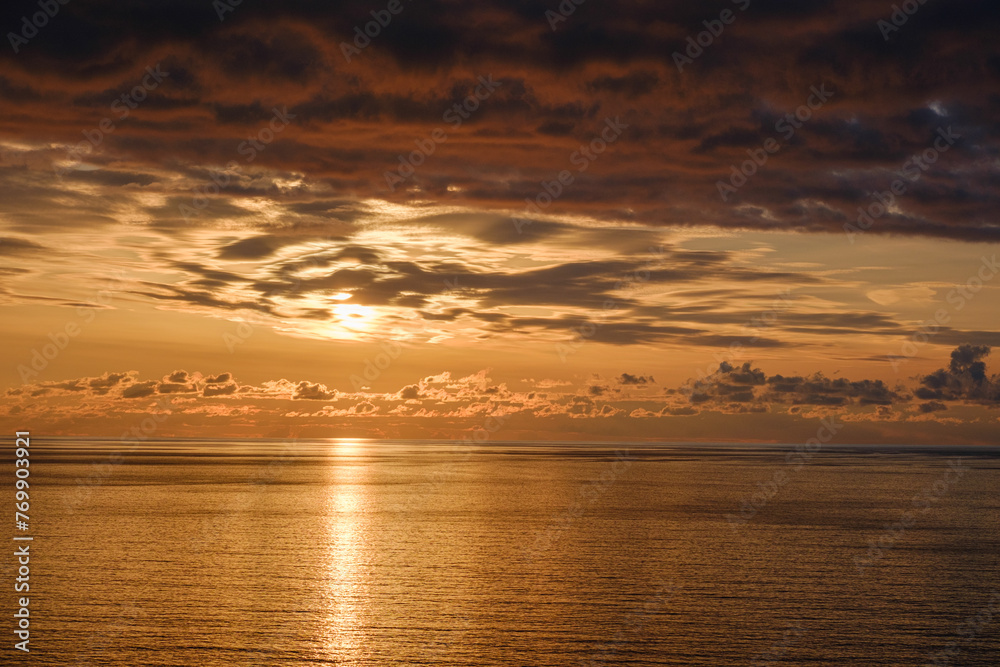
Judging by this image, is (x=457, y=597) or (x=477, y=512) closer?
(x=457, y=597)

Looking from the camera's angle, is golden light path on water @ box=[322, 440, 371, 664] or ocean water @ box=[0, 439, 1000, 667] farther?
golden light path on water @ box=[322, 440, 371, 664]

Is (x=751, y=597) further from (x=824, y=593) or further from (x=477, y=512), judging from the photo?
(x=477, y=512)

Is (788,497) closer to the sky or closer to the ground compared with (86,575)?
closer to the ground

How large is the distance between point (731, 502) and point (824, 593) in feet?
233

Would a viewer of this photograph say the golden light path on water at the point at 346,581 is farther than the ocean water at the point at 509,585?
Yes

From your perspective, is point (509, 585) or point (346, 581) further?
point (346, 581)

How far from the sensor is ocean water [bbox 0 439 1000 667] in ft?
156

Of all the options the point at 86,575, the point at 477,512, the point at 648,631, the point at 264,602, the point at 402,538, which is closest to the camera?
the point at 648,631

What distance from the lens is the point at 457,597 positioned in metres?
59.7

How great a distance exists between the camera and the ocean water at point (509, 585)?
1873 inches

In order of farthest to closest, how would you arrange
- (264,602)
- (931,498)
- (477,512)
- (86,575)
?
(931,498) → (477,512) → (86,575) → (264,602)

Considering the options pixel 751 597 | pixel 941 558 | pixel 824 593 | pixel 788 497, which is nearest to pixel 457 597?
pixel 751 597

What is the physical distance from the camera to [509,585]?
6381 cm

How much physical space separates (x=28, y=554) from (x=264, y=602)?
97.5 feet
